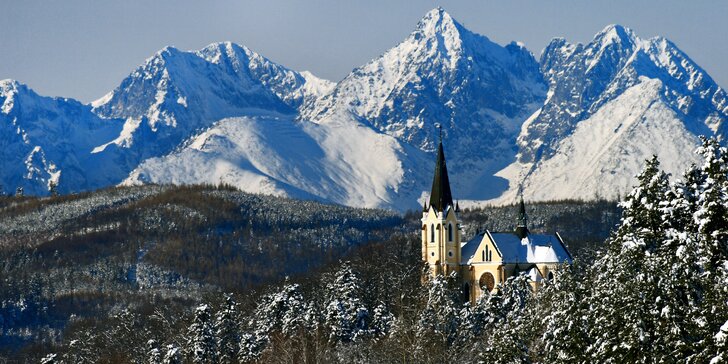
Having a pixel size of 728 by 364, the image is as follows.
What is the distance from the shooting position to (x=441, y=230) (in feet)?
477

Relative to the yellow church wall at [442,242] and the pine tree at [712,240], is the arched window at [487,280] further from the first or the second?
the pine tree at [712,240]

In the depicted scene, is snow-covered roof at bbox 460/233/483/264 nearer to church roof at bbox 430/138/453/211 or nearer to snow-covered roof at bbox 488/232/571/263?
snow-covered roof at bbox 488/232/571/263

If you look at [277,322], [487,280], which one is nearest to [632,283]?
[277,322]

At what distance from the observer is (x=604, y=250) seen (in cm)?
5900

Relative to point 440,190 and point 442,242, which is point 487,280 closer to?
point 442,242

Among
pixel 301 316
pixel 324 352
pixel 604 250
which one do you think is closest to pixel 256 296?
pixel 301 316

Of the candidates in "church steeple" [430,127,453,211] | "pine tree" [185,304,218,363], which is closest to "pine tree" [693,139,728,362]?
"pine tree" [185,304,218,363]

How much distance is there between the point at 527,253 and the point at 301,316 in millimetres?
45074

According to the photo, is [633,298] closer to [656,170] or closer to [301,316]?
[656,170]

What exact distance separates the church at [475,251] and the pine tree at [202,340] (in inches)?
1675

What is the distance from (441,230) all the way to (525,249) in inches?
373

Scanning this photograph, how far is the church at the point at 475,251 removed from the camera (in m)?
143

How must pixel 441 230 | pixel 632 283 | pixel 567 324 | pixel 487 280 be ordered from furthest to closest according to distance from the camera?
pixel 441 230 < pixel 487 280 < pixel 567 324 < pixel 632 283

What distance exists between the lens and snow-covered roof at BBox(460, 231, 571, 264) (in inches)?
5640
